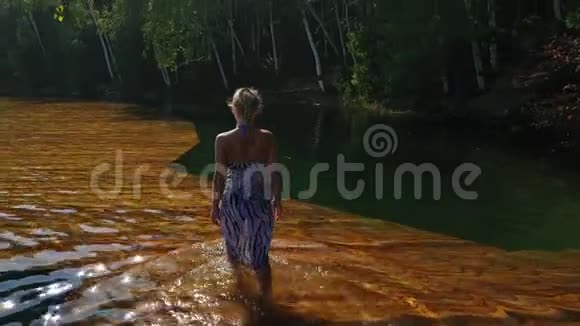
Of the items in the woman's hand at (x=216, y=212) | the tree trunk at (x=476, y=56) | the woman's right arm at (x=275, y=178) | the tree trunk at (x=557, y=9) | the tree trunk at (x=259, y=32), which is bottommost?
the woman's hand at (x=216, y=212)

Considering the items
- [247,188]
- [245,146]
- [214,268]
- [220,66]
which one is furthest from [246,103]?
[220,66]

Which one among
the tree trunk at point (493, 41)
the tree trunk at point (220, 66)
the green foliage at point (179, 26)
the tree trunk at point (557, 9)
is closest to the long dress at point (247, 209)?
the tree trunk at point (493, 41)

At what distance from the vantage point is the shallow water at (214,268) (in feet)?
16.7

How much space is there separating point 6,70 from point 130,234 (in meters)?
49.8

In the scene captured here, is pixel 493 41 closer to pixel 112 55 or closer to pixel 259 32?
pixel 259 32

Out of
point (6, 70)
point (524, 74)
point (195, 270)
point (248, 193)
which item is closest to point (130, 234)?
point (195, 270)

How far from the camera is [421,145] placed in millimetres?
17984

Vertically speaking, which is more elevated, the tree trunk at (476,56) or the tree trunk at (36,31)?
the tree trunk at (36,31)

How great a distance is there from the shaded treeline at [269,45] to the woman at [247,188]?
2.16 metres

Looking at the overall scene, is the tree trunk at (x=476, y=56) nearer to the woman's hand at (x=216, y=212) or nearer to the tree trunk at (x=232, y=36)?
the tree trunk at (x=232, y=36)

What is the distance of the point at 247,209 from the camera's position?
5.53 metres

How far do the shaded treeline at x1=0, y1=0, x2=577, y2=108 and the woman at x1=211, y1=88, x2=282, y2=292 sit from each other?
2.16m

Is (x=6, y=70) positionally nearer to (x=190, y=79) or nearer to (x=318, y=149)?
(x=190, y=79)

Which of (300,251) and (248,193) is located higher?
(248,193)
